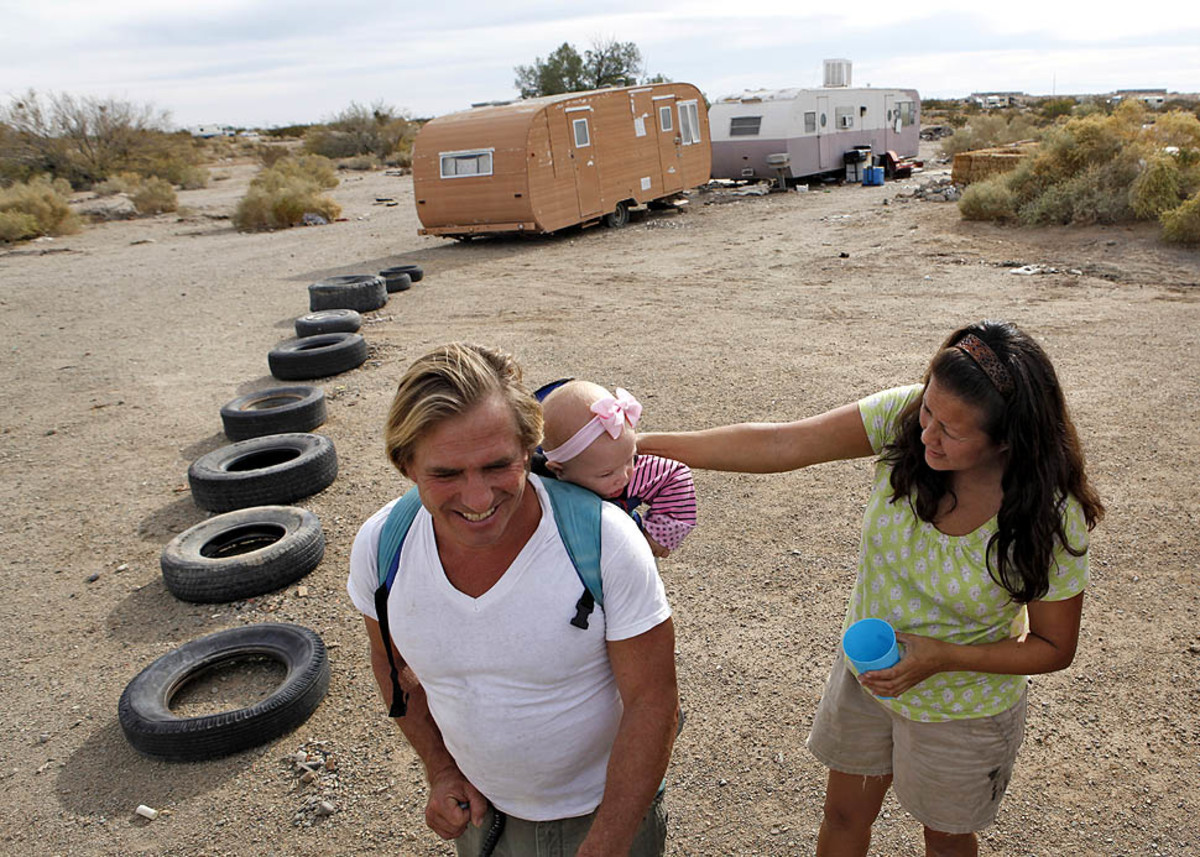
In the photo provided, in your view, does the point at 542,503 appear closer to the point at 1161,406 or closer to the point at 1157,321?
the point at 1161,406

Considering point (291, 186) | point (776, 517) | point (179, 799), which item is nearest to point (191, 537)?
point (179, 799)

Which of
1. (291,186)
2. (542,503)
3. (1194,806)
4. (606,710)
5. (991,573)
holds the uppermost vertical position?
(291,186)

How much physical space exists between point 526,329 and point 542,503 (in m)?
8.30

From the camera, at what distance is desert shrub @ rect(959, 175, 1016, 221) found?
14500 millimetres

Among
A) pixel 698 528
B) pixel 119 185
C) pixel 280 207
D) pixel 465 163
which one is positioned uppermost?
pixel 119 185

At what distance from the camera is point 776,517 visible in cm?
510

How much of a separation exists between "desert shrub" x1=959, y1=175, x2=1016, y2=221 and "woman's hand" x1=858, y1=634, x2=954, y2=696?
1470cm

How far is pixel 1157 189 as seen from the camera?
41.5 ft

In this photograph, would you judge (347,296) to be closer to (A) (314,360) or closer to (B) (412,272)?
(B) (412,272)

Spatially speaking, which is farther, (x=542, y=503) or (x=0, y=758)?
(x=0, y=758)

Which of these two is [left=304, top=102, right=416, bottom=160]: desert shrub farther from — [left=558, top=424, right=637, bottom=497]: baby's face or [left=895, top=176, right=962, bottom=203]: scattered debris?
[left=558, top=424, right=637, bottom=497]: baby's face

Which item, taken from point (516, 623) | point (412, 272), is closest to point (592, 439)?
point (516, 623)

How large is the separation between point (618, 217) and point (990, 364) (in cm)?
1698

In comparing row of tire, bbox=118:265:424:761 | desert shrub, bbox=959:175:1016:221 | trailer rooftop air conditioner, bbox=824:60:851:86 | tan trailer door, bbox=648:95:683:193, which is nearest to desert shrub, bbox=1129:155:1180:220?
desert shrub, bbox=959:175:1016:221
